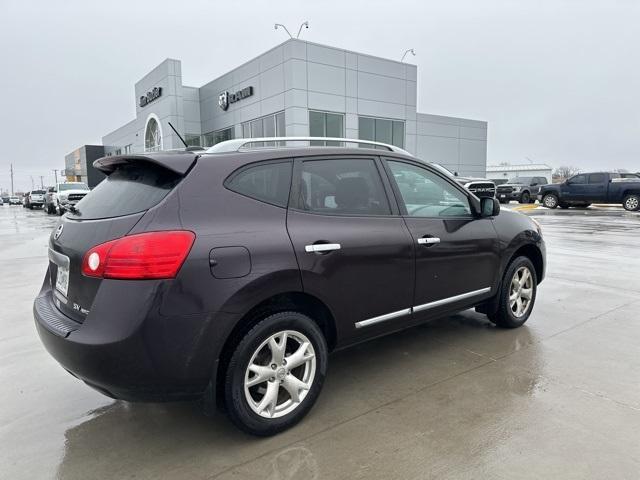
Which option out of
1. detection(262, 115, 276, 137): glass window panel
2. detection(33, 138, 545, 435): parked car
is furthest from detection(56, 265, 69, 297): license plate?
detection(262, 115, 276, 137): glass window panel

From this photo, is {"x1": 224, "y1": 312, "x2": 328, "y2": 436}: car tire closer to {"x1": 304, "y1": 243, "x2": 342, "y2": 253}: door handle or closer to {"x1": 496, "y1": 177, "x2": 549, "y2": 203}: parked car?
{"x1": 304, "y1": 243, "x2": 342, "y2": 253}: door handle

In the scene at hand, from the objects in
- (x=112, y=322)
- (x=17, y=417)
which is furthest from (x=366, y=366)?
(x=17, y=417)

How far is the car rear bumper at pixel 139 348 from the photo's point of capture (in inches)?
91.4

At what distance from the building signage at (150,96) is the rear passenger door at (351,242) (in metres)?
30.7

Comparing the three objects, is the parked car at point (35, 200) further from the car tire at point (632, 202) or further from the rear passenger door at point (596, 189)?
the car tire at point (632, 202)

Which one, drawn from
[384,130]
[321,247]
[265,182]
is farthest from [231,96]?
[321,247]

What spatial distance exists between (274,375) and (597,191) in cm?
2440

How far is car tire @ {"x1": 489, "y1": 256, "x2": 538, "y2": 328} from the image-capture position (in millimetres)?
4445

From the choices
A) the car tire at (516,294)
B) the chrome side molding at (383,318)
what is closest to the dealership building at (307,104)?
the car tire at (516,294)

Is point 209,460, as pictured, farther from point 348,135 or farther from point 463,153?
point 463,153

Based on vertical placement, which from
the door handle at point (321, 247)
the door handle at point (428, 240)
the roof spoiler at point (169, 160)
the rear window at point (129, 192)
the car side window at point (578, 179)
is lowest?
the door handle at point (428, 240)

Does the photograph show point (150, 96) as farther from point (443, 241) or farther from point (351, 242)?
point (351, 242)

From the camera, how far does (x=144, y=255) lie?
7.75 feet

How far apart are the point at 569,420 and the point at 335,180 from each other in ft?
7.16
